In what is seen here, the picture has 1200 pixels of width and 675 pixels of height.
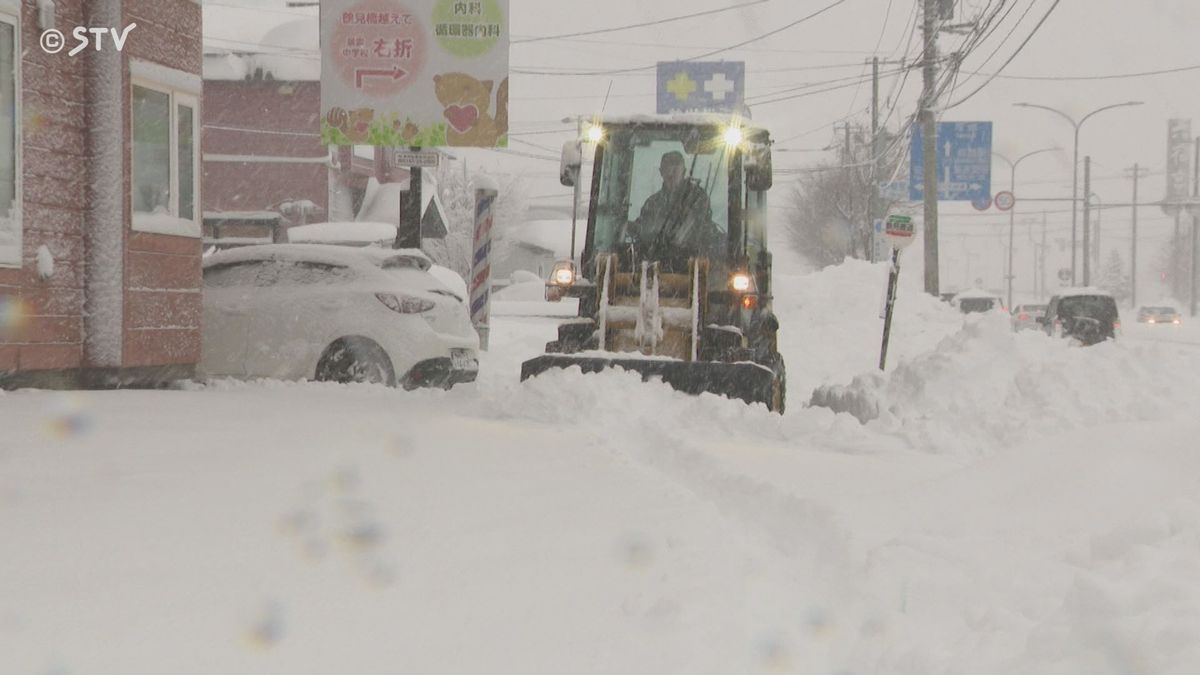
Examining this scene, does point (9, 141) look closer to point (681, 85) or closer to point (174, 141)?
point (174, 141)

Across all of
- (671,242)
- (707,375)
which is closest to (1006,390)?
(707,375)

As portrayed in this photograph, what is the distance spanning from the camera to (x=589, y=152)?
12.2 metres

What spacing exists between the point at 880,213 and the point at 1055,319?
24730 mm

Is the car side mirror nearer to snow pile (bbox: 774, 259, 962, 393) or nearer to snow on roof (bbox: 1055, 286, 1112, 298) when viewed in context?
snow pile (bbox: 774, 259, 962, 393)

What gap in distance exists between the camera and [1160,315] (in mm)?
51531

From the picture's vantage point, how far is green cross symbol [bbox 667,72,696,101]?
31.5m

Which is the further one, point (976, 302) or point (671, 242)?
point (976, 302)

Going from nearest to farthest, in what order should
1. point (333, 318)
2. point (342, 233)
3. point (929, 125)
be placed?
1. point (333, 318)
2. point (929, 125)
3. point (342, 233)

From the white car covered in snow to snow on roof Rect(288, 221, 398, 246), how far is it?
65.8ft

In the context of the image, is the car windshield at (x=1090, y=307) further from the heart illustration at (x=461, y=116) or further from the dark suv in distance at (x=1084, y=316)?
the heart illustration at (x=461, y=116)

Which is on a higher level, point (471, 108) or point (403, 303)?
point (471, 108)

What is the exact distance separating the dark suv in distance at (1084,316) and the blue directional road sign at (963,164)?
15.8 ft

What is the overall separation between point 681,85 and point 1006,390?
22.5 m

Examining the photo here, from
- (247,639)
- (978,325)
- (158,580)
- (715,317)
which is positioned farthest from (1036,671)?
(978,325)
